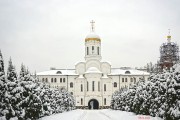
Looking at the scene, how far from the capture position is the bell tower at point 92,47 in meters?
93.6

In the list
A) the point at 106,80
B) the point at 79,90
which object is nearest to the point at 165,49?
the point at 106,80

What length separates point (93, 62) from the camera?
93000mm

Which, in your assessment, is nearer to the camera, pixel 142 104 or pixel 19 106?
pixel 19 106

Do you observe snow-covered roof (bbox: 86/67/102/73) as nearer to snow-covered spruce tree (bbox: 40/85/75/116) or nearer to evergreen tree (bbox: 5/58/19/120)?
snow-covered spruce tree (bbox: 40/85/75/116)

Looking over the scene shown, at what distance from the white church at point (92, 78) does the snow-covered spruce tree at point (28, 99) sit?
5696 centimetres

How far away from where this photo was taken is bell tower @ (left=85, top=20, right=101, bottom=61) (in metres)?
93.6

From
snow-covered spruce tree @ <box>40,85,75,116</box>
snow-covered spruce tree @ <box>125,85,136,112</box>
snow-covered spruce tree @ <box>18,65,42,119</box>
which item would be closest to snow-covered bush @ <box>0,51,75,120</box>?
snow-covered spruce tree @ <box>18,65,42,119</box>

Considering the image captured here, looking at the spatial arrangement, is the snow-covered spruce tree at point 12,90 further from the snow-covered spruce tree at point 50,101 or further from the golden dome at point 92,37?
the golden dome at point 92,37

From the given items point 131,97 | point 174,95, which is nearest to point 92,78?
point 131,97

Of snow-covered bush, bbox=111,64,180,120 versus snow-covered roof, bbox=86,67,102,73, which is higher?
snow-covered roof, bbox=86,67,102,73

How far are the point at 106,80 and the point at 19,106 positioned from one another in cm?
6394

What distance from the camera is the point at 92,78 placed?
87.4m

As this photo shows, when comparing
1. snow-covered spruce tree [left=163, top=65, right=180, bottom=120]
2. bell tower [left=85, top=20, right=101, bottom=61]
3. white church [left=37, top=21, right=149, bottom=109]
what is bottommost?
snow-covered spruce tree [left=163, top=65, right=180, bottom=120]

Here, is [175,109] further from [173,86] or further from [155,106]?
[155,106]
